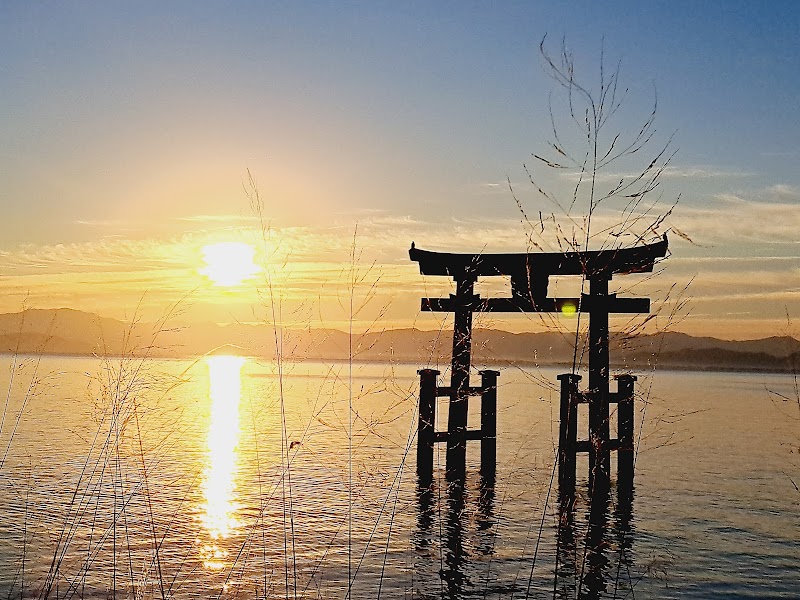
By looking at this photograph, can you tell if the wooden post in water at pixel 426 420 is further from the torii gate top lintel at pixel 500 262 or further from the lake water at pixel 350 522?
the torii gate top lintel at pixel 500 262

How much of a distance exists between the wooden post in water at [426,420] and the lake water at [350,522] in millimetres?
563

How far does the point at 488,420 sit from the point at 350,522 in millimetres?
9386

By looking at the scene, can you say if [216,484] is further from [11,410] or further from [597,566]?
[11,410]

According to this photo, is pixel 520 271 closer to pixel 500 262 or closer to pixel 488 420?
pixel 500 262

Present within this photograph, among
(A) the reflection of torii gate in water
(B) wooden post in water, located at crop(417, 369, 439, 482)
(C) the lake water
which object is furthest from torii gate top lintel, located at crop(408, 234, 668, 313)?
(C) the lake water

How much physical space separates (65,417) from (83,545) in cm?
2439

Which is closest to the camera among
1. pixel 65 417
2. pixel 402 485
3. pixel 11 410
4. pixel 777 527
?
pixel 777 527

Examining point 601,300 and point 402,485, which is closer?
point 601,300

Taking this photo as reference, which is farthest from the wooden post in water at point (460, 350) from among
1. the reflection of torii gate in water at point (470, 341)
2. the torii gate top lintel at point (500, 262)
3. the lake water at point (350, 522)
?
the lake water at point (350, 522)

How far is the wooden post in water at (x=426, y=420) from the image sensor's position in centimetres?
1691

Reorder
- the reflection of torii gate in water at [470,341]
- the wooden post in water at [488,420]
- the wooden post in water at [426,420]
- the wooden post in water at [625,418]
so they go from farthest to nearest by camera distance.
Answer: the wooden post in water at [488,420], the wooden post in water at [426,420], the wooden post in water at [625,418], the reflection of torii gate in water at [470,341]

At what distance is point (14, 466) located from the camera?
63.2 ft

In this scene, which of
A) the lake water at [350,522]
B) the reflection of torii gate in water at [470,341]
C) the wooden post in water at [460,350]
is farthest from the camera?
the wooden post in water at [460,350]

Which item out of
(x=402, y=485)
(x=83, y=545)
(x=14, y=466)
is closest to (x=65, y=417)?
(x=14, y=466)
